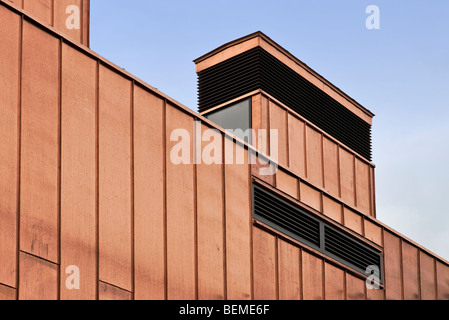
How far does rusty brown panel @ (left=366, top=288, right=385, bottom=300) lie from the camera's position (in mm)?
19141

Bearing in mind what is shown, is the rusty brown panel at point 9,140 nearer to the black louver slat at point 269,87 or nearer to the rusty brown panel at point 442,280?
the black louver slat at point 269,87

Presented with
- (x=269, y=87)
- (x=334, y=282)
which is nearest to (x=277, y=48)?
(x=269, y=87)

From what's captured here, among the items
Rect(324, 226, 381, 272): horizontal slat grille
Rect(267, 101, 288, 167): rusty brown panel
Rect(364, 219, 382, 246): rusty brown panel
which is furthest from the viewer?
Rect(267, 101, 288, 167): rusty brown panel

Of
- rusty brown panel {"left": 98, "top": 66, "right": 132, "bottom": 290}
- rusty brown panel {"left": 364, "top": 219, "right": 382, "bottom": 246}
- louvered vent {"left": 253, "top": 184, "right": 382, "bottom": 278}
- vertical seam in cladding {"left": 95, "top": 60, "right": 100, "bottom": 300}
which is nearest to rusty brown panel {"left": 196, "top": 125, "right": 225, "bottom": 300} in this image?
louvered vent {"left": 253, "top": 184, "right": 382, "bottom": 278}

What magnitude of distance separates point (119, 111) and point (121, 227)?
1.86 meters

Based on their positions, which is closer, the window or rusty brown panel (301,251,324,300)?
rusty brown panel (301,251,324,300)

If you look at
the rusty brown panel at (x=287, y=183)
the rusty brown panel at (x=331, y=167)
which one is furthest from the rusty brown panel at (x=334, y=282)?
the rusty brown panel at (x=331, y=167)

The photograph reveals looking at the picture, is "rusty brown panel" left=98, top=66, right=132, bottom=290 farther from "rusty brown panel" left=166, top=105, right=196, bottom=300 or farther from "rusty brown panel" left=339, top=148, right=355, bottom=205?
"rusty brown panel" left=339, top=148, right=355, bottom=205

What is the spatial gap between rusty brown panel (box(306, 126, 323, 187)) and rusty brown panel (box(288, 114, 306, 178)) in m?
0.28

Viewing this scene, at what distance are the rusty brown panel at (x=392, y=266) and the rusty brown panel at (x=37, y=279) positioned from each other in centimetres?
1020

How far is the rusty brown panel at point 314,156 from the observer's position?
23359 mm

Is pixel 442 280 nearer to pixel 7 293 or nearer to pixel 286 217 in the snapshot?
pixel 286 217

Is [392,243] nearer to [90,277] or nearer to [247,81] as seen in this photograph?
[247,81]

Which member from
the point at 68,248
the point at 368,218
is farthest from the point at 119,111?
the point at 368,218
